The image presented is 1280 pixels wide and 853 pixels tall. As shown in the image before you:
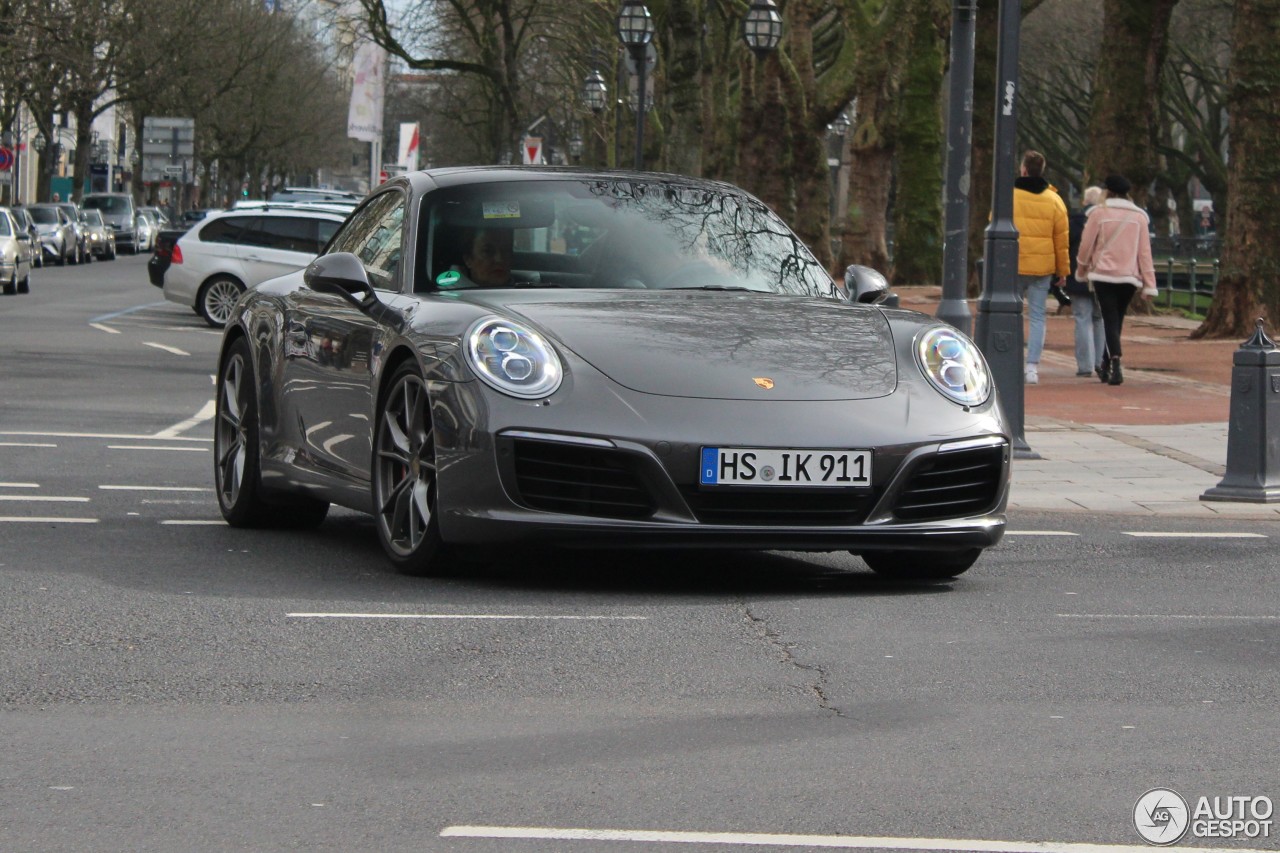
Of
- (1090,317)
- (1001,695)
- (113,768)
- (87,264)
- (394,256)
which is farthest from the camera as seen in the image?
(87,264)

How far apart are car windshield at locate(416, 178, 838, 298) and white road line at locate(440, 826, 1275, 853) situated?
397 cm

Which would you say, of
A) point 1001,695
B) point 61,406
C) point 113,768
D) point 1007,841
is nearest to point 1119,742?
point 1001,695

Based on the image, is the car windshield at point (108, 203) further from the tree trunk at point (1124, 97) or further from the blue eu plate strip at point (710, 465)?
the blue eu plate strip at point (710, 465)

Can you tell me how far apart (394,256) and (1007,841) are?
180 inches

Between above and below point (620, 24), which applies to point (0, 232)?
below

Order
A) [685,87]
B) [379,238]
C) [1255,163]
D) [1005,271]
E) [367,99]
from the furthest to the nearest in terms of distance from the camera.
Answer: [367,99] → [685,87] → [1255,163] → [1005,271] → [379,238]

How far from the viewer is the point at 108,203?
3054 inches

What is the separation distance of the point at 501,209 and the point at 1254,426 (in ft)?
15.3

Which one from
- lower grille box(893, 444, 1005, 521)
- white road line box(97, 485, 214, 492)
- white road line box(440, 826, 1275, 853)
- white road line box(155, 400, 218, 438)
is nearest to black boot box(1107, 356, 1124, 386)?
white road line box(155, 400, 218, 438)

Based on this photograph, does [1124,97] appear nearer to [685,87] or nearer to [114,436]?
[685,87]

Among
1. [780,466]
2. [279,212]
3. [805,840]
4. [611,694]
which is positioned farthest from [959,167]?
[279,212]

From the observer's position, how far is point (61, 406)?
15.4 metres

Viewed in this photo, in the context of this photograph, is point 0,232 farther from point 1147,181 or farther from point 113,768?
point 113,768

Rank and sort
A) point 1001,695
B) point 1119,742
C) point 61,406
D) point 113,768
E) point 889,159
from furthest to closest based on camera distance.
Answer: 1. point 889,159
2. point 61,406
3. point 1001,695
4. point 1119,742
5. point 113,768
